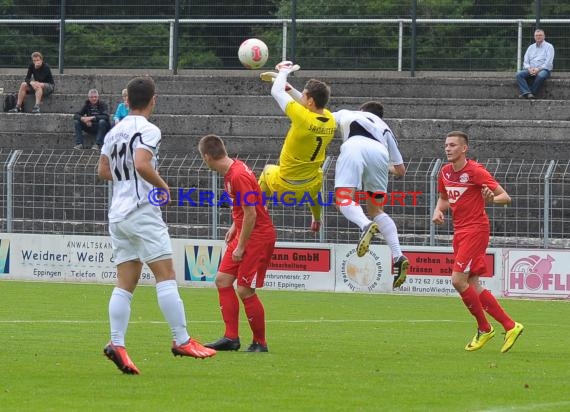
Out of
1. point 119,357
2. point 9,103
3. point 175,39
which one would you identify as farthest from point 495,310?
point 9,103

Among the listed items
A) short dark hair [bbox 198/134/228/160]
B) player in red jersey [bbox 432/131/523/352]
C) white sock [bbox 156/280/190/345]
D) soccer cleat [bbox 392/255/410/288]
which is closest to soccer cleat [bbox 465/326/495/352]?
player in red jersey [bbox 432/131/523/352]

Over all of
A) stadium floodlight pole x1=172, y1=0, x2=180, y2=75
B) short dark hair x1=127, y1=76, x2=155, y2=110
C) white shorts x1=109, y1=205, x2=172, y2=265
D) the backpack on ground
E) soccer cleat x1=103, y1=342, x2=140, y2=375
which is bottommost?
soccer cleat x1=103, y1=342, x2=140, y2=375

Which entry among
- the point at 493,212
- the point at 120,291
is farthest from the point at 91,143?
the point at 120,291

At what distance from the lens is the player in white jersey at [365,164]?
14.4 metres

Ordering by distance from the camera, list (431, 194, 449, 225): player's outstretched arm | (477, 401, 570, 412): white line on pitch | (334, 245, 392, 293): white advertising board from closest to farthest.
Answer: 1. (477, 401, 570, 412): white line on pitch
2. (431, 194, 449, 225): player's outstretched arm
3. (334, 245, 392, 293): white advertising board

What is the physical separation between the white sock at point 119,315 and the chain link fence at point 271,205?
13502 millimetres

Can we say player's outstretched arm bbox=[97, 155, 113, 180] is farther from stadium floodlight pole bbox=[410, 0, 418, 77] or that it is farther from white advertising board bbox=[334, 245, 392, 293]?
stadium floodlight pole bbox=[410, 0, 418, 77]

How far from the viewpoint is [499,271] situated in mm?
22875

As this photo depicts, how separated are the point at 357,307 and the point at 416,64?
11035 millimetres

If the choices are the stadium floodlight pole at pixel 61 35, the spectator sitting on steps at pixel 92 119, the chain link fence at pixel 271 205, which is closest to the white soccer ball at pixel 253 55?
the chain link fence at pixel 271 205

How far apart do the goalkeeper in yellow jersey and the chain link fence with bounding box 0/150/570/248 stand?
922 cm

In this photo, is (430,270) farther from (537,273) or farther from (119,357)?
(119,357)

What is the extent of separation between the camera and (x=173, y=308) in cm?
1009

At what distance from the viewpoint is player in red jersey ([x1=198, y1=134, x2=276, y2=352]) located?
38.3ft
